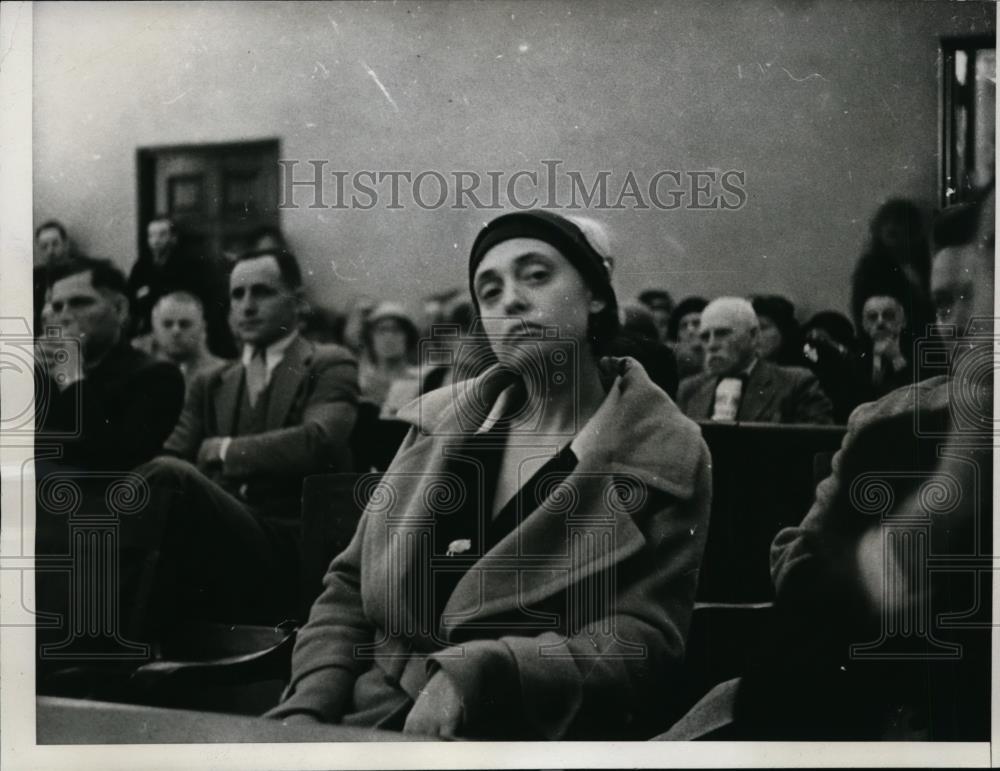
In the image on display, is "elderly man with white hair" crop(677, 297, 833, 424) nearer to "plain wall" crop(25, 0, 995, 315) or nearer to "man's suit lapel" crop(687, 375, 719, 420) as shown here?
"man's suit lapel" crop(687, 375, 719, 420)

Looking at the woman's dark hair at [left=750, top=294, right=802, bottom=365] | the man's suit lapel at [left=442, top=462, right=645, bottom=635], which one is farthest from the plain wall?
the man's suit lapel at [left=442, top=462, right=645, bottom=635]

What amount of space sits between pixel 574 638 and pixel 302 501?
917 millimetres

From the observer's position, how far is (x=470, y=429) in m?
3.61

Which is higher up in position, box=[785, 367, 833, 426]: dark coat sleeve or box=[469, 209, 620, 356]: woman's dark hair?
box=[469, 209, 620, 356]: woman's dark hair

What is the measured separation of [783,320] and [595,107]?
853 millimetres

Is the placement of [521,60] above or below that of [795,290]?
above

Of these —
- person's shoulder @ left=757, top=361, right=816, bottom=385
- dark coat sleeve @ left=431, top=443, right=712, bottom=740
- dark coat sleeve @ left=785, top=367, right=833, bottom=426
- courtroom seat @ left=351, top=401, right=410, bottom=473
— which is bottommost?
dark coat sleeve @ left=431, top=443, right=712, bottom=740

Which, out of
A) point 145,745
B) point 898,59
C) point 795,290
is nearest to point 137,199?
point 145,745

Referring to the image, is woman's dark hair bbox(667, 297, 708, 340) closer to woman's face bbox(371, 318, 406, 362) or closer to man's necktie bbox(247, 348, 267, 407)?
woman's face bbox(371, 318, 406, 362)

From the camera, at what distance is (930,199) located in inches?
142

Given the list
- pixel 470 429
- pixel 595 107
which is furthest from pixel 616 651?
pixel 595 107

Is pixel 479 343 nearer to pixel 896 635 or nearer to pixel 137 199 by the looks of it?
pixel 137 199

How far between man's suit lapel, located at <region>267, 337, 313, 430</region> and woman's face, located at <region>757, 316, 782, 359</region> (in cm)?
136

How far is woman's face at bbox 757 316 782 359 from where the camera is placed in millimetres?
3584
